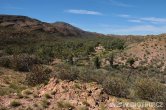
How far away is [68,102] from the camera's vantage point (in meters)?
14.0

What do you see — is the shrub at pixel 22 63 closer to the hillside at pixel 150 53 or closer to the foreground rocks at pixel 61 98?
the foreground rocks at pixel 61 98

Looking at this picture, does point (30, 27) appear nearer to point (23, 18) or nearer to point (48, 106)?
point (23, 18)

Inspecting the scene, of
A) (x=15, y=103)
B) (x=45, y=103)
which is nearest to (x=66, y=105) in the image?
(x=45, y=103)

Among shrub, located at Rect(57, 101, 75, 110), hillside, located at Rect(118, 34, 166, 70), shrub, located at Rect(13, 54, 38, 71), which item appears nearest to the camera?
shrub, located at Rect(57, 101, 75, 110)

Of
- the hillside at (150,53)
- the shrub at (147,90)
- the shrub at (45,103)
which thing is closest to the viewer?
the shrub at (45,103)

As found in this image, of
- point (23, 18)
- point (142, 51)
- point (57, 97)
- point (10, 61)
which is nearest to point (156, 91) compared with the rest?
point (57, 97)

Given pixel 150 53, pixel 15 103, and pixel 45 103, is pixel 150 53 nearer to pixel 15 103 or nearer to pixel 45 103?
pixel 45 103

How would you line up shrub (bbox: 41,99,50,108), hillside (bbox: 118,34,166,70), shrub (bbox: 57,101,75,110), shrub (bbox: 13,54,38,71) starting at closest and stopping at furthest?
shrub (bbox: 57,101,75,110) < shrub (bbox: 41,99,50,108) < shrub (bbox: 13,54,38,71) < hillside (bbox: 118,34,166,70)

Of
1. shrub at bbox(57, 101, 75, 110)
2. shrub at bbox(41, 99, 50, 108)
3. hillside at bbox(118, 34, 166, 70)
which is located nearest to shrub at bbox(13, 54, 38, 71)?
shrub at bbox(41, 99, 50, 108)

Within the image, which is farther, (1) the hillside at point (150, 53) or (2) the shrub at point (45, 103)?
(1) the hillside at point (150, 53)

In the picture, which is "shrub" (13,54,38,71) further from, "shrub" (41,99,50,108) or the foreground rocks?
"shrub" (41,99,50,108)

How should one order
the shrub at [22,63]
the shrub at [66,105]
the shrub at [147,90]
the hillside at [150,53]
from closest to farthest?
the shrub at [66,105]
the shrub at [147,90]
the shrub at [22,63]
the hillside at [150,53]

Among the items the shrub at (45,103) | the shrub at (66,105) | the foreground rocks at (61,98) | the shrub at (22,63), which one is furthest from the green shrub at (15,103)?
the shrub at (22,63)

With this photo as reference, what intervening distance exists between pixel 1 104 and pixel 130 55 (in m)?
57.6
